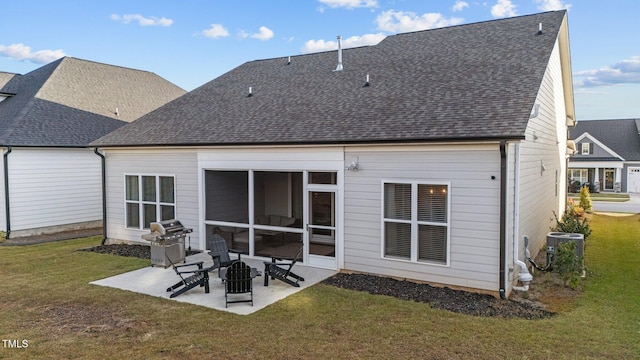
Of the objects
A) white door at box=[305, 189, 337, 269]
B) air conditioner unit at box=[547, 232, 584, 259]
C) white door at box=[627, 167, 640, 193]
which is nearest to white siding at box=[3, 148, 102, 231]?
white door at box=[305, 189, 337, 269]

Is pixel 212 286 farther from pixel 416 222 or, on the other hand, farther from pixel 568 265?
pixel 568 265

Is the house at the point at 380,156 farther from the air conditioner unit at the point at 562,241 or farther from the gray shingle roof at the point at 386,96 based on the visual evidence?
the air conditioner unit at the point at 562,241

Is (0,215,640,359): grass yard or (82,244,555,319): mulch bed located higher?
(82,244,555,319): mulch bed

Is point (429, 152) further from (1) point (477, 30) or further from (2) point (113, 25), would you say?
(2) point (113, 25)

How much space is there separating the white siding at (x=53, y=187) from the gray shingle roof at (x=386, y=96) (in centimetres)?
338

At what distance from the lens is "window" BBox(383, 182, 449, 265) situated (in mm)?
8133

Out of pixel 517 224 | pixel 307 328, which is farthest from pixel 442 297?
pixel 307 328

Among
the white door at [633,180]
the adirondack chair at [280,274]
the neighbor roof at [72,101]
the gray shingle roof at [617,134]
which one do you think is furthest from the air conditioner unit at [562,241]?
Answer: the white door at [633,180]

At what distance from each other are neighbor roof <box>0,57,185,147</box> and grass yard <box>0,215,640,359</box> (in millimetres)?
8251

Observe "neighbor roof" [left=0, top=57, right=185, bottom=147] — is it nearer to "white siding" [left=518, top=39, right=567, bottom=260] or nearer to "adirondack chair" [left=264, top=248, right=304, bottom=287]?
"adirondack chair" [left=264, top=248, right=304, bottom=287]

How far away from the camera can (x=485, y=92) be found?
9.05 m

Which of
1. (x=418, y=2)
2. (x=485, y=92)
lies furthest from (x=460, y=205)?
(x=418, y=2)

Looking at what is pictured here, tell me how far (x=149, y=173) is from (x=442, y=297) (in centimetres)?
878

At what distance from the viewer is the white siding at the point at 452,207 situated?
7613 millimetres
